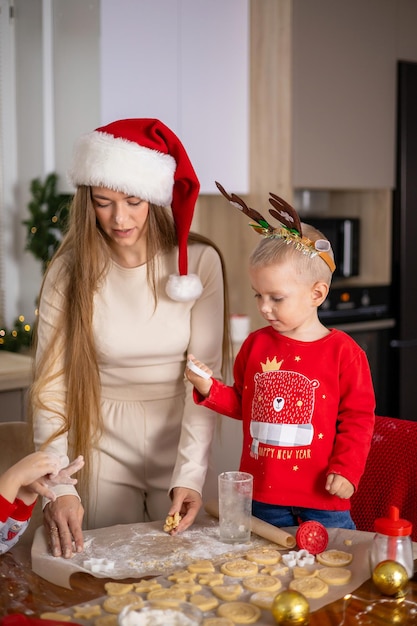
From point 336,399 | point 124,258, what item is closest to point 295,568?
point 336,399

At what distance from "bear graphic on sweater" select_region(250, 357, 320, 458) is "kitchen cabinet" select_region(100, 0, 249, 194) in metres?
1.87

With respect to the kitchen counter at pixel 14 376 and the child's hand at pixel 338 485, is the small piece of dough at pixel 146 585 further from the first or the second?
the kitchen counter at pixel 14 376

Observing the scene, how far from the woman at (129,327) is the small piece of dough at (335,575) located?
0.45 meters

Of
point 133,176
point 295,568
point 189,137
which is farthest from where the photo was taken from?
point 189,137

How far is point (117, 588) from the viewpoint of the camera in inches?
52.0

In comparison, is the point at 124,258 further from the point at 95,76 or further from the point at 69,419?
the point at 95,76

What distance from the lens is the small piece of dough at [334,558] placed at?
1.41 meters

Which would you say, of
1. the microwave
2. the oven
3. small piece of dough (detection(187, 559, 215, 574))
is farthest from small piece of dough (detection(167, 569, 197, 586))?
the microwave

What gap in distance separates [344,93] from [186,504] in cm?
264

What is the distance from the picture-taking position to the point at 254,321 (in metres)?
3.81

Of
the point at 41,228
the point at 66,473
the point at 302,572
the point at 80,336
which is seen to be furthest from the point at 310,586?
the point at 41,228

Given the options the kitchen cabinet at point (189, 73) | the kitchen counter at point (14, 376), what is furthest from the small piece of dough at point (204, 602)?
the kitchen cabinet at point (189, 73)

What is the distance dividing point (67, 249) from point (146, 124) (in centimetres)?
34

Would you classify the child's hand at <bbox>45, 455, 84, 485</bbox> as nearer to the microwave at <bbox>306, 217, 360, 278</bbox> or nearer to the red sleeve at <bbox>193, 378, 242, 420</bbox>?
the red sleeve at <bbox>193, 378, 242, 420</bbox>
